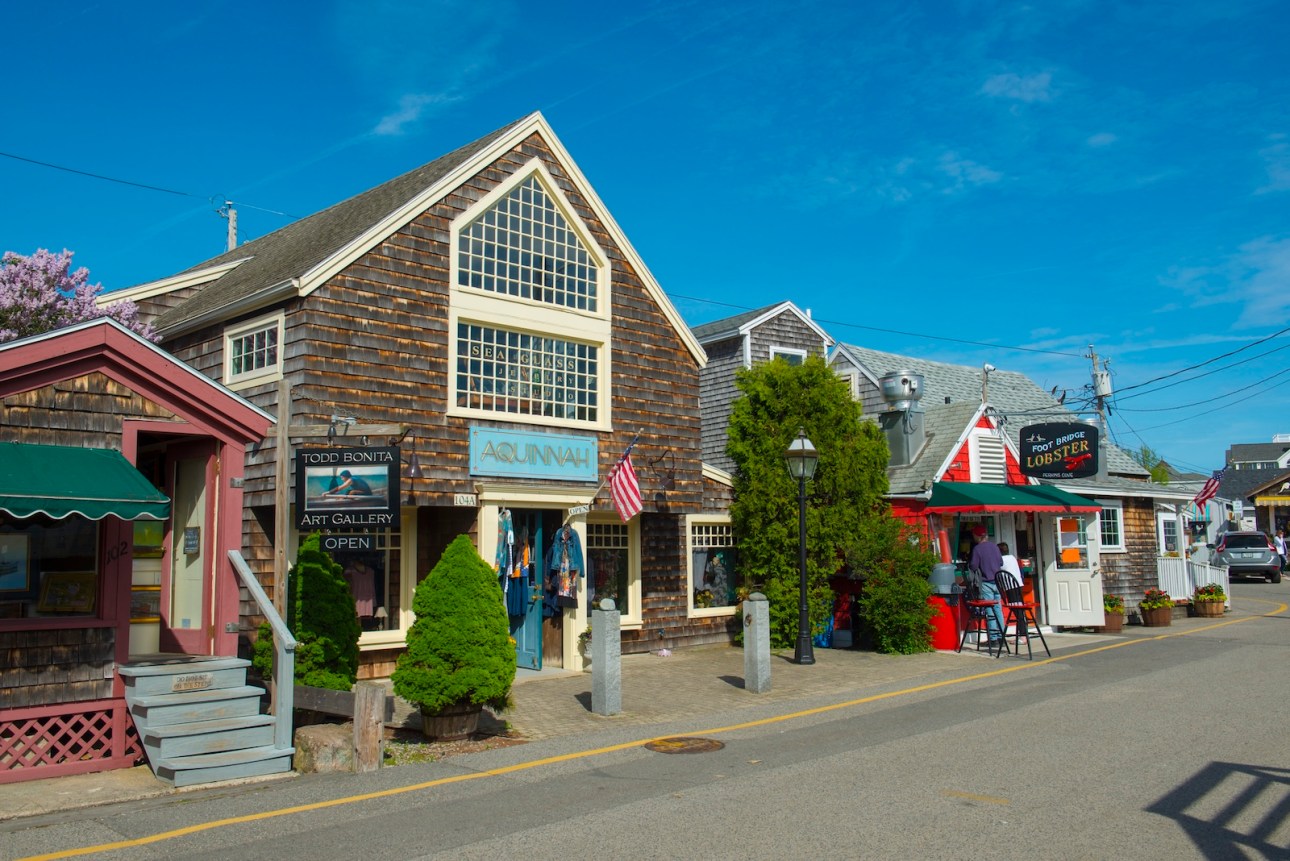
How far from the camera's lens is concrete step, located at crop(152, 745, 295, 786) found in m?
8.46

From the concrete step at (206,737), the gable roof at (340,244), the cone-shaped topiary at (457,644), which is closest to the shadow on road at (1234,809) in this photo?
the cone-shaped topiary at (457,644)

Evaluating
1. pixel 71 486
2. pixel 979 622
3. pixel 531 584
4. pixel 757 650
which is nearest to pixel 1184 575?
pixel 979 622

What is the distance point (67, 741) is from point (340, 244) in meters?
7.13

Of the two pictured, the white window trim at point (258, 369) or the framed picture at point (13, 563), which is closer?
the framed picture at point (13, 563)

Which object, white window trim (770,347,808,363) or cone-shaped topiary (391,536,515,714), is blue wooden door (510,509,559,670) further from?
white window trim (770,347,808,363)

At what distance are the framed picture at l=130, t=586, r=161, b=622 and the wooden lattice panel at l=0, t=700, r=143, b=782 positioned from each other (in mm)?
1613

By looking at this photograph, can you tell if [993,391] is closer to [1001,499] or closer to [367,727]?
[1001,499]

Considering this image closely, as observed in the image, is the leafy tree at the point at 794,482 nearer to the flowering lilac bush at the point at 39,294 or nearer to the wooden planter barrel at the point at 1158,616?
the wooden planter barrel at the point at 1158,616

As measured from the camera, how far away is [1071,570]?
2075cm

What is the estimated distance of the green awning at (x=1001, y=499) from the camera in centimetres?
1858

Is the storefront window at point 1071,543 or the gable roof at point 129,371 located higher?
the gable roof at point 129,371

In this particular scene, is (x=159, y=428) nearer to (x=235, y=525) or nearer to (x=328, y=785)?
(x=235, y=525)

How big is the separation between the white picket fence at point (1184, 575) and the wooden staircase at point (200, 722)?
2118cm

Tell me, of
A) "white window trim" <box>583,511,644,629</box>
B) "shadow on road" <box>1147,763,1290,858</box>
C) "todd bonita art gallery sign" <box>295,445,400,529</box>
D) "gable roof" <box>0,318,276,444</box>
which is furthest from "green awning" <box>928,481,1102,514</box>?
"gable roof" <box>0,318,276,444</box>
